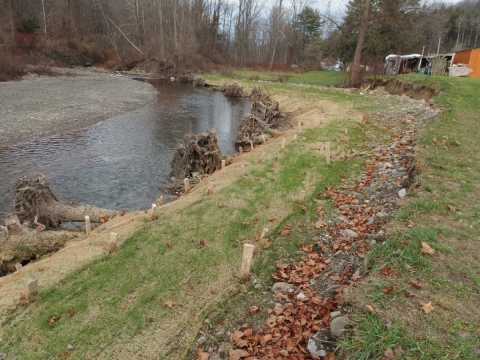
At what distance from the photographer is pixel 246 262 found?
520cm

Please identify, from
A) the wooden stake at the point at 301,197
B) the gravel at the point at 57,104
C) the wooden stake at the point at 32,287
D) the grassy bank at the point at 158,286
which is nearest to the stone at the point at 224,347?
the grassy bank at the point at 158,286

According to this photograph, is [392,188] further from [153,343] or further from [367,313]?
[153,343]

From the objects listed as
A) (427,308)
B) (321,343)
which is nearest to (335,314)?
(321,343)

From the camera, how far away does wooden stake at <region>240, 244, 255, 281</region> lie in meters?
5.07

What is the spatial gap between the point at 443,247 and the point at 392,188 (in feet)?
10.0

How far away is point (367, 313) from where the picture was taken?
3.81 meters

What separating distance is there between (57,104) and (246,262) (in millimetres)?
22141

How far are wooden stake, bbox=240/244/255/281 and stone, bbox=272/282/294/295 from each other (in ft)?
1.54

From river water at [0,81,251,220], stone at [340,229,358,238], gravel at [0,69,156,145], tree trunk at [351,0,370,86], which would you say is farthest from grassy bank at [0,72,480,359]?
tree trunk at [351,0,370,86]

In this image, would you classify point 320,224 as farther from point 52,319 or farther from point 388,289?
point 52,319

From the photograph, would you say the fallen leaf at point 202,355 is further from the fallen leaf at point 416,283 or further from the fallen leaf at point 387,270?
the fallen leaf at point 416,283

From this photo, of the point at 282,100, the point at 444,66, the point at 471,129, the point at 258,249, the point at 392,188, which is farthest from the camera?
the point at 444,66

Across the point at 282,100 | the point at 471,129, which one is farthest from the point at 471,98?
the point at 282,100

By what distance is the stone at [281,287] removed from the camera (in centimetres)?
509
